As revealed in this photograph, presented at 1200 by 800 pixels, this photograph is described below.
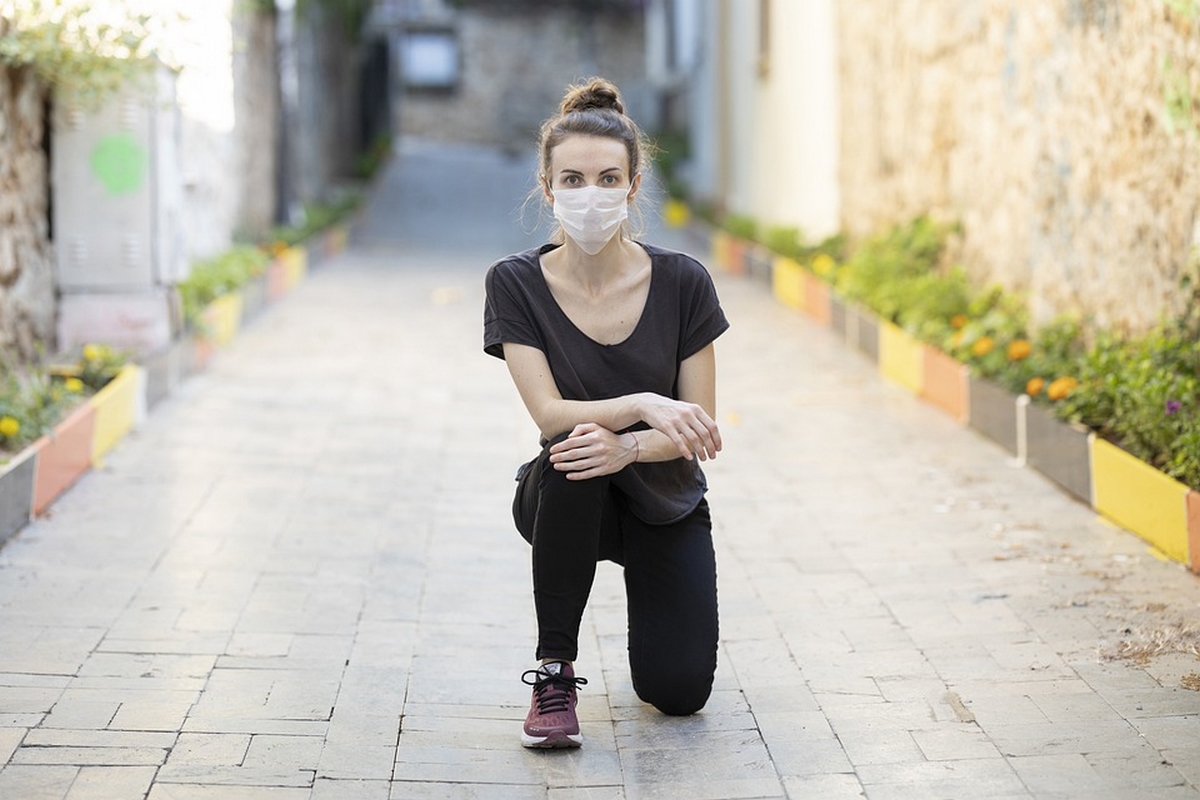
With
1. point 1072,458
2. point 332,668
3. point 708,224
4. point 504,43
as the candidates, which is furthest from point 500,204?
point 332,668

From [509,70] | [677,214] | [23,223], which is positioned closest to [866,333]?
[23,223]

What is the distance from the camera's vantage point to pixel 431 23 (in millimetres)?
34438

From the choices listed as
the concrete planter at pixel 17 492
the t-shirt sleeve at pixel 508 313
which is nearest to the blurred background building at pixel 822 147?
the concrete planter at pixel 17 492

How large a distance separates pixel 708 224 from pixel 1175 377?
40.2 feet

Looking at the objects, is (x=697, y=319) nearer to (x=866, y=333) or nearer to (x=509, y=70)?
(x=866, y=333)

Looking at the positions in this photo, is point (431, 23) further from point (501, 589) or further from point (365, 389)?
point (501, 589)

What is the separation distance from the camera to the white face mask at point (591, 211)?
140 inches

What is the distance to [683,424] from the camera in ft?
11.4

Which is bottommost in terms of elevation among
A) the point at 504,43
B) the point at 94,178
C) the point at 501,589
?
the point at 501,589

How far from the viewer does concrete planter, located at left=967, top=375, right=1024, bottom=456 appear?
6.52 m

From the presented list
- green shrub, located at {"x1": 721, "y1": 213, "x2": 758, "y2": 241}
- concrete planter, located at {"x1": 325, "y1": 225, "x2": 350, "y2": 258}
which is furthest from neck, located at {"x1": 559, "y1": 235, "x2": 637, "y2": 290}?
concrete planter, located at {"x1": 325, "y1": 225, "x2": 350, "y2": 258}

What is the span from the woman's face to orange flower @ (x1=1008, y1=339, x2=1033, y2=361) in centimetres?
381

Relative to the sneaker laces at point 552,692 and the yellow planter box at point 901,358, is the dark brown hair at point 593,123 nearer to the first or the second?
the sneaker laces at point 552,692

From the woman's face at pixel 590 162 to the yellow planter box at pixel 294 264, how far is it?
30.1 ft
